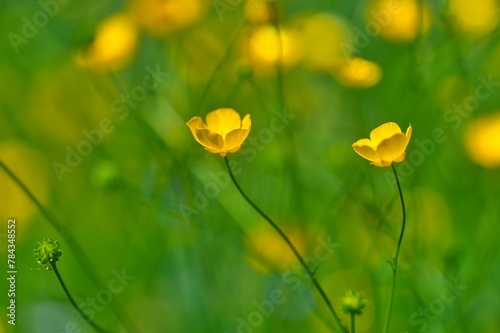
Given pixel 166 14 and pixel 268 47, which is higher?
pixel 166 14

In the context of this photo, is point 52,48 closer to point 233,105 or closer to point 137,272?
point 233,105

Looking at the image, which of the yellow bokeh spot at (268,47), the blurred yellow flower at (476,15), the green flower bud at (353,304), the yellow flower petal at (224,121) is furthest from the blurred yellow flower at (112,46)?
the green flower bud at (353,304)

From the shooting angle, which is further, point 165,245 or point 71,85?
point 71,85

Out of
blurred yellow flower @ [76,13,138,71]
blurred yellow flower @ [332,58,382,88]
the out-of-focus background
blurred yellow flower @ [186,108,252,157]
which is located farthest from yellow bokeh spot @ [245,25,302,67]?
blurred yellow flower @ [186,108,252,157]

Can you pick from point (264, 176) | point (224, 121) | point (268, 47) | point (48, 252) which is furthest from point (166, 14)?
point (48, 252)

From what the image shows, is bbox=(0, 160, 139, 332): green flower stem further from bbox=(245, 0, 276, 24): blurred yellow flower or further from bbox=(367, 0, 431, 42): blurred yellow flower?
bbox=(367, 0, 431, 42): blurred yellow flower

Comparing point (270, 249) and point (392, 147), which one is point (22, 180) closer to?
point (270, 249)

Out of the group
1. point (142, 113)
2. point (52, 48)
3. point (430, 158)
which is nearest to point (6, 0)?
point (52, 48)
